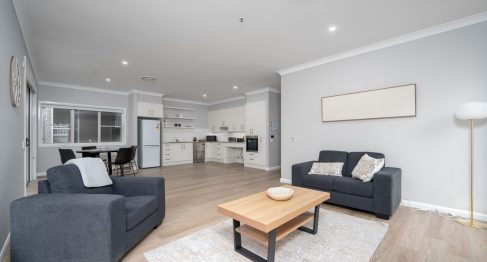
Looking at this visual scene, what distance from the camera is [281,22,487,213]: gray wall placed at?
274cm

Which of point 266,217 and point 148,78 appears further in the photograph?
point 148,78

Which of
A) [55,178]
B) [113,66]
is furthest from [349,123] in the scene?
[113,66]

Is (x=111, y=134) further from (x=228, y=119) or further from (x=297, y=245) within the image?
(x=297, y=245)

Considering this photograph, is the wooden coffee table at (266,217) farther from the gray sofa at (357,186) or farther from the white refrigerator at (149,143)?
the white refrigerator at (149,143)

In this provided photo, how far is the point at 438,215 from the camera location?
284 cm

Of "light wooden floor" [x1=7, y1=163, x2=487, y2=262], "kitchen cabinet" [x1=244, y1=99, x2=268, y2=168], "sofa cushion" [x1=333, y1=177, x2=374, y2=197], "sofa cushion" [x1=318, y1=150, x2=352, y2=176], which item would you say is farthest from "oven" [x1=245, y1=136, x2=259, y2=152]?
"sofa cushion" [x1=333, y1=177, x2=374, y2=197]

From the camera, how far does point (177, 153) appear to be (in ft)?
25.6

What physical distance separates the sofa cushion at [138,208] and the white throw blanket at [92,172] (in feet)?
1.46

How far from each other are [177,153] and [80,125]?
3081mm

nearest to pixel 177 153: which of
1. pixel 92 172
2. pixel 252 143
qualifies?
pixel 252 143

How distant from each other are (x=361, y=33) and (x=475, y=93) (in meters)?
1.67

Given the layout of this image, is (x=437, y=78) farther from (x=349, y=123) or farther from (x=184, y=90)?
(x=184, y=90)

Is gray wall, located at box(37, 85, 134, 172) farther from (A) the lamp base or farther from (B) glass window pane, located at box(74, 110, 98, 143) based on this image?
(A) the lamp base

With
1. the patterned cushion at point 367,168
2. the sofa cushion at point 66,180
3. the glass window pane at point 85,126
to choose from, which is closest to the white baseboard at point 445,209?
the patterned cushion at point 367,168
